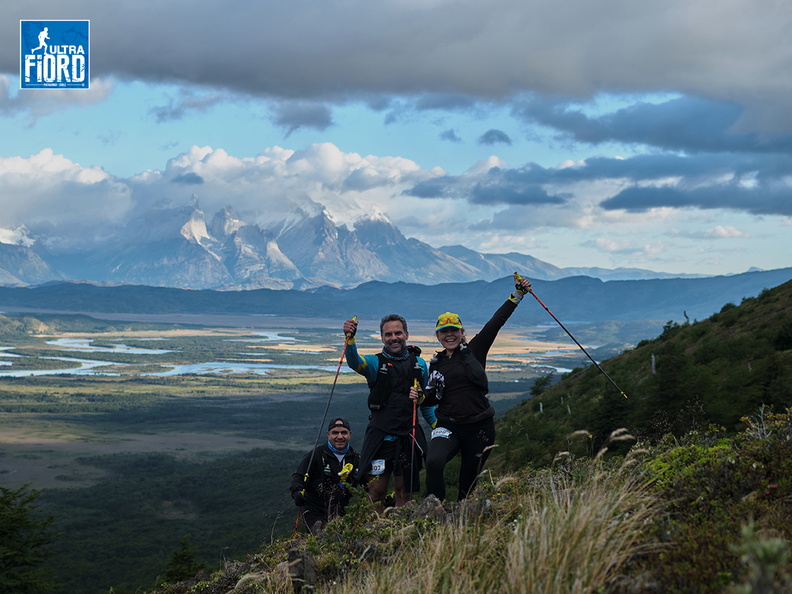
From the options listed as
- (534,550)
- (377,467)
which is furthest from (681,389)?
(534,550)

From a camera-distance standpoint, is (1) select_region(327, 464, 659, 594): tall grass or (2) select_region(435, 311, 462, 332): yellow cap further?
(2) select_region(435, 311, 462, 332): yellow cap

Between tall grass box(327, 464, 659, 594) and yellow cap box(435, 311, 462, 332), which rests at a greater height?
yellow cap box(435, 311, 462, 332)

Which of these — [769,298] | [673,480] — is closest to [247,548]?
[769,298]

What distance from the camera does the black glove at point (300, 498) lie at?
9.08 metres

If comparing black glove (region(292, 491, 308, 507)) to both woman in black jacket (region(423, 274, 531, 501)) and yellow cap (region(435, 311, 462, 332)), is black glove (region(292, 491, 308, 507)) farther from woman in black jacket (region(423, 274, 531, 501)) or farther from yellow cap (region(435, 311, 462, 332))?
yellow cap (region(435, 311, 462, 332))

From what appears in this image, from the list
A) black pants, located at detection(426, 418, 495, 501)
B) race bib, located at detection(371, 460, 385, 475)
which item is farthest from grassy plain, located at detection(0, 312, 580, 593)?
black pants, located at detection(426, 418, 495, 501)

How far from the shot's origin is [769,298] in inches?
1406

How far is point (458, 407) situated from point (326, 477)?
7.47ft

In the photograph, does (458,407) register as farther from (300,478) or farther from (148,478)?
(148,478)

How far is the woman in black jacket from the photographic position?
25.7ft

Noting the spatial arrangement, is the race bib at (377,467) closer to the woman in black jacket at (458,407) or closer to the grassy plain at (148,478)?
the woman in black jacket at (458,407)

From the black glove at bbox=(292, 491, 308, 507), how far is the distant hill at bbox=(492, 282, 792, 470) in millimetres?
3864

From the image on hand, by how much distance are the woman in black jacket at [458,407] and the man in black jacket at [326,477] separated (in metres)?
1.45

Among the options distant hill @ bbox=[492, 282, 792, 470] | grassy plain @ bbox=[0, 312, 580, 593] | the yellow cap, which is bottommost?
grassy plain @ bbox=[0, 312, 580, 593]
